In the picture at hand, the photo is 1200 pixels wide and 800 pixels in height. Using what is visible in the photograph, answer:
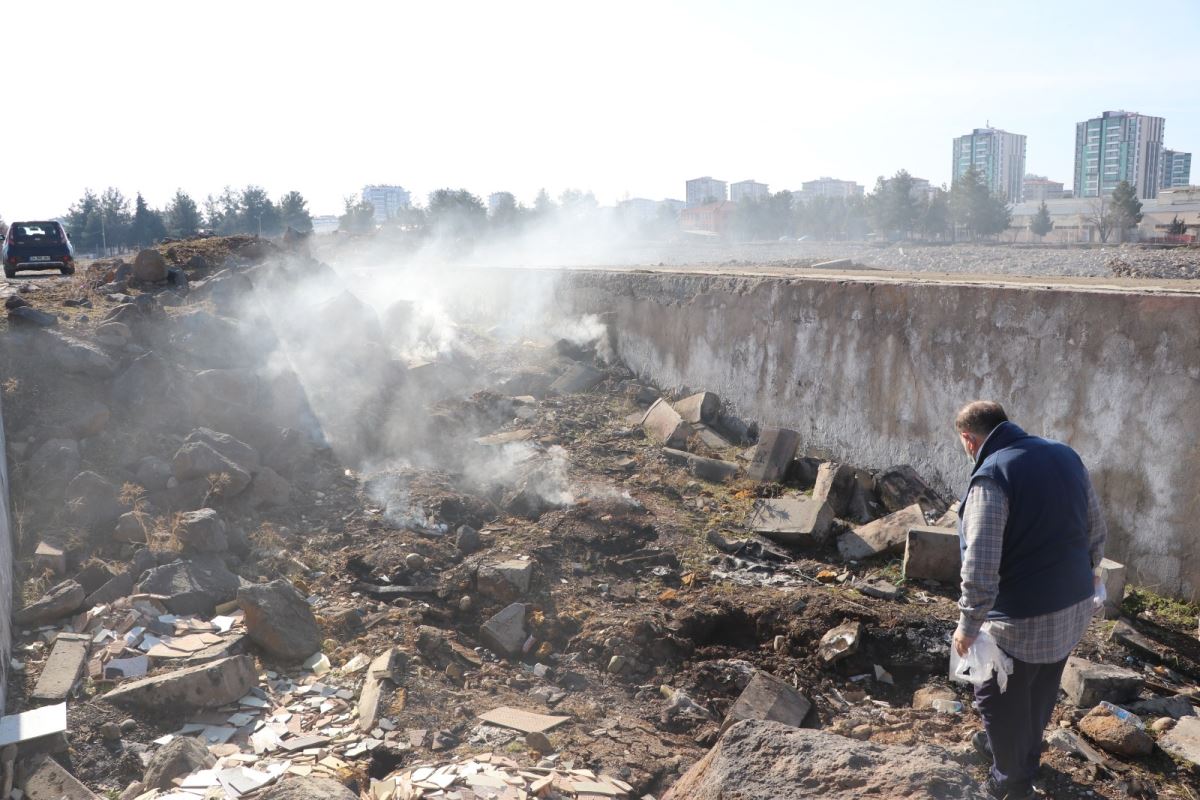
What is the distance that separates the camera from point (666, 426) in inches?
382

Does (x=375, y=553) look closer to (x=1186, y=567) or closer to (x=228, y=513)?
(x=228, y=513)

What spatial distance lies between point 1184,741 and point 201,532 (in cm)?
616

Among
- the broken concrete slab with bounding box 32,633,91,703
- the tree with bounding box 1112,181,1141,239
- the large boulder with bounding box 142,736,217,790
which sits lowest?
the large boulder with bounding box 142,736,217,790

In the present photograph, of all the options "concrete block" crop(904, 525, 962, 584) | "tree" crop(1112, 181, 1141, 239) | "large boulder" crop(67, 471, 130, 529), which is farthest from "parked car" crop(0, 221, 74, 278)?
"tree" crop(1112, 181, 1141, 239)

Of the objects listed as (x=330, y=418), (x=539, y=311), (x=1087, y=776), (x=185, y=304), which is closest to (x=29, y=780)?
(x=1087, y=776)

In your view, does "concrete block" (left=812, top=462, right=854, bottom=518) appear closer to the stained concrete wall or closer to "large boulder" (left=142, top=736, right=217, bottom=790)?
the stained concrete wall

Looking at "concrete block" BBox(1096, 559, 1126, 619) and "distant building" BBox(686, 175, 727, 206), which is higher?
"distant building" BBox(686, 175, 727, 206)

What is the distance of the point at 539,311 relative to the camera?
15297 mm

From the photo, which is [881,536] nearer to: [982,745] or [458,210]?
[982,745]

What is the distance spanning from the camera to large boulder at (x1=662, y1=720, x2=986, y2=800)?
103 inches

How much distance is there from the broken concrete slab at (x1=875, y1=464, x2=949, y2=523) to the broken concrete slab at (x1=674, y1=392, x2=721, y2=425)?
9.20 feet

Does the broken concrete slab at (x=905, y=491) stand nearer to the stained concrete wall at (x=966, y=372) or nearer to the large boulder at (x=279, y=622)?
the stained concrete wall at (x=966, y=372)

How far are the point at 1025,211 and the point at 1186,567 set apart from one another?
73499mm

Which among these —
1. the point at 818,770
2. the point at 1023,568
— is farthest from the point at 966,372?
the point at 818,770
